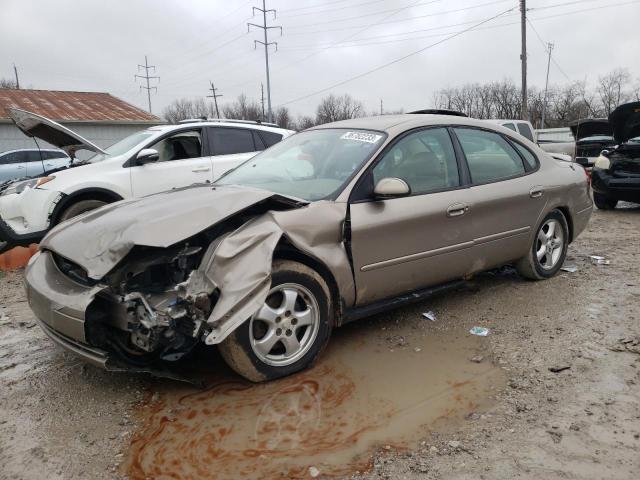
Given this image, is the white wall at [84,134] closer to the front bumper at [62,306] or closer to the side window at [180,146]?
the side window at [180,146]

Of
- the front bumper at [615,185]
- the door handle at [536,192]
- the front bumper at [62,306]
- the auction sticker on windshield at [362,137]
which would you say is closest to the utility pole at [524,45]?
the front bumper at [615,185]

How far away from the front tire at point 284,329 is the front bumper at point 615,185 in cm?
800

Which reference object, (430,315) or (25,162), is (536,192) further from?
(25,162)

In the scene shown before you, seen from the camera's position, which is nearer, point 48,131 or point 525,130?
point 48,131

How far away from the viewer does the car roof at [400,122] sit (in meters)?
4.02

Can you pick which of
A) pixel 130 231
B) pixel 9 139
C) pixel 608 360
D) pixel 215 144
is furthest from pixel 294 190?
pixel 9 139

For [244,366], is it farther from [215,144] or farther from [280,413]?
[215,144]

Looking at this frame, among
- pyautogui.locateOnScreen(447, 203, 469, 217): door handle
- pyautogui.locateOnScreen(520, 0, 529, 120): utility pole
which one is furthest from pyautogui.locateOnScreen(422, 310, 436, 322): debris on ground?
pyautogui.locateOnScreen(520, 0, 529, 120): utility pole

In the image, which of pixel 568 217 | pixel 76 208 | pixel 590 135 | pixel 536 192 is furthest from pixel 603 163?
pixel 590 135

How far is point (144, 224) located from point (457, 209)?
2369 mm

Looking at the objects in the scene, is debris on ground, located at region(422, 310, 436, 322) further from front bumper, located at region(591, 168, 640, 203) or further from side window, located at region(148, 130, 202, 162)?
front bumper, located at region(591, 168, 640, 203)

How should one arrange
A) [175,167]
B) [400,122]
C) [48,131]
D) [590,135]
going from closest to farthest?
[400,122]
[48,131]
[175,167]
[590,135]

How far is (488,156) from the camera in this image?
452cm

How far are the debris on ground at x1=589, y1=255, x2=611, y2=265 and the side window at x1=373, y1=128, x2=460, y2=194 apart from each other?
2.77 metres
